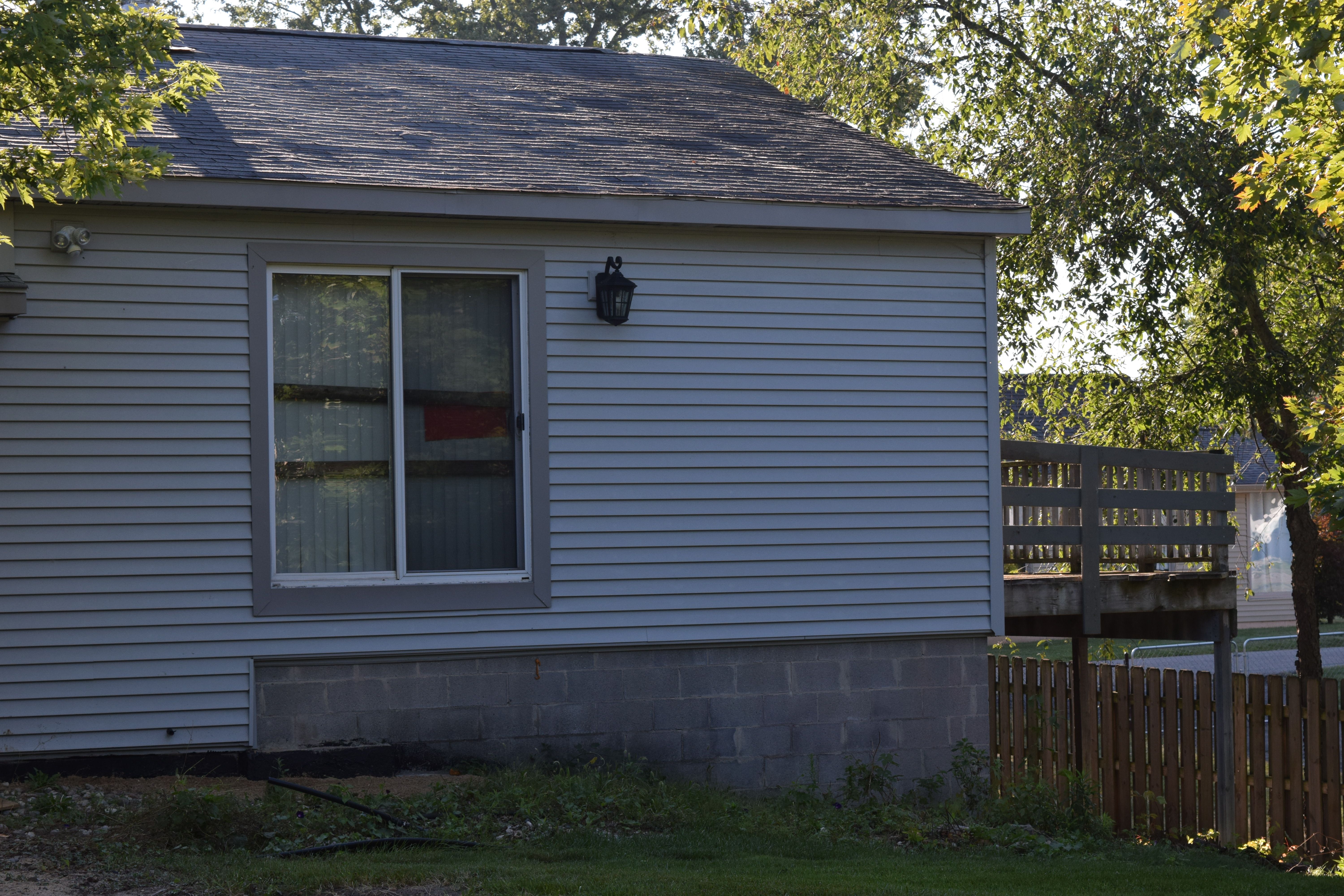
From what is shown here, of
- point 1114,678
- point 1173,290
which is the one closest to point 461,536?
point 1114,678

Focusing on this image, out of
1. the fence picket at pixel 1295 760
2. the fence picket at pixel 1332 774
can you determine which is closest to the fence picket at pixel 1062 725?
the fence picket at pixel 1295 760

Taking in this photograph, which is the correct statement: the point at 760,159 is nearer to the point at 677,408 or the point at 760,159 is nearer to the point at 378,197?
the point at 677,408

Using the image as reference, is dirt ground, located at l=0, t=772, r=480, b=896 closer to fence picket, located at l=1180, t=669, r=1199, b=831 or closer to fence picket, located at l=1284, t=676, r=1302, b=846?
fence picket, located at l=1180, t=669, r=1199, b=831

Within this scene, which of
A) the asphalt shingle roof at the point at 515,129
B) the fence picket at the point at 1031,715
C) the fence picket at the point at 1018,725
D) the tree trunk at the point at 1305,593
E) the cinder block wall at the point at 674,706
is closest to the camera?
the cinder block wall at the point at 674,706

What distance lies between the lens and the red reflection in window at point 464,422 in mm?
7594

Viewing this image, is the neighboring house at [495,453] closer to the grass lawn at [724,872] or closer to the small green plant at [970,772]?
the small green plant at [970,772]

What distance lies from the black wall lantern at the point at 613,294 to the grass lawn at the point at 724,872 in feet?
10.6

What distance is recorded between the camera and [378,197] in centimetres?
728

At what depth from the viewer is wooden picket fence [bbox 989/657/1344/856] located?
8562 millimetres

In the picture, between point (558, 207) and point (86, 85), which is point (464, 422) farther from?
point (86, 85)

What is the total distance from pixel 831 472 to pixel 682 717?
1.94m

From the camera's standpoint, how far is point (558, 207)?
7613 millimetres

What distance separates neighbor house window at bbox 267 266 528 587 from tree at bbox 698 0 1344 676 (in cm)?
756

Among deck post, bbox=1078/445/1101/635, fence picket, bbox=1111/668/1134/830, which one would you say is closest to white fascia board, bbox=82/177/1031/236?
deck post, bbox=1078/445/1101/635
